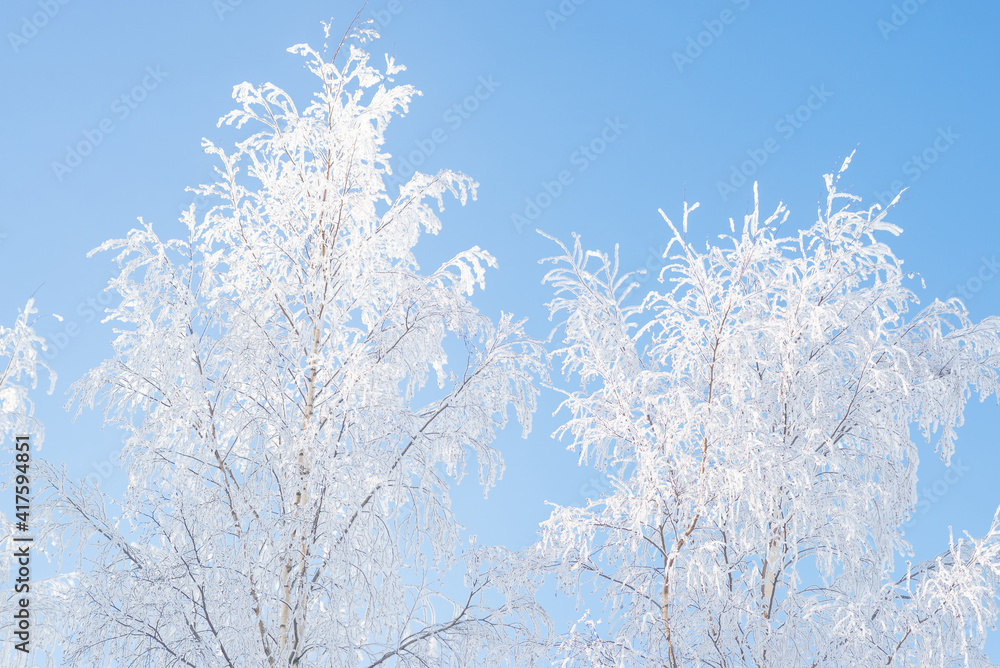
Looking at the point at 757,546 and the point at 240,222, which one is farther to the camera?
the point at 240,222

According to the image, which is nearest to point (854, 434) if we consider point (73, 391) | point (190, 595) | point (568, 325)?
point (568, 325)

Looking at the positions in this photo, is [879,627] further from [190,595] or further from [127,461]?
[127,461]

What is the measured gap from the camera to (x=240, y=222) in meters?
7.15

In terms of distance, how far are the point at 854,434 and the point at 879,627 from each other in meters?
1.43

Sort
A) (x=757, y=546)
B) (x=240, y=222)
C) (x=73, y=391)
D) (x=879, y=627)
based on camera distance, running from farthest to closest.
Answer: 1. (x=240, y=222)
2. (x=73, y=391)
3. (x=757, y=546)
4. (x=879, y=627)

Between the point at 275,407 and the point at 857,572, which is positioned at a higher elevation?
the point at 275,407

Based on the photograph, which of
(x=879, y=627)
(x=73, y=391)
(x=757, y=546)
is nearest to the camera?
(x=879, y=627)

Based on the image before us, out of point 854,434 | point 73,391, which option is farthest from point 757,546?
point 73,391

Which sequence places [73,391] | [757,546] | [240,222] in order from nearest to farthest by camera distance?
[757,546] < [73,391] < [240,222]

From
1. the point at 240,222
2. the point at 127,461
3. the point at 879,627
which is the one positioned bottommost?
the point at 879,627

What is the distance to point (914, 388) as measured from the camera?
257 inches

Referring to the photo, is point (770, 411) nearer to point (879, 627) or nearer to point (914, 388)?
point (914, 388)

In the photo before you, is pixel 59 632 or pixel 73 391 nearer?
pixel 73 391

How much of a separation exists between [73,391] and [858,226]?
6226mm
